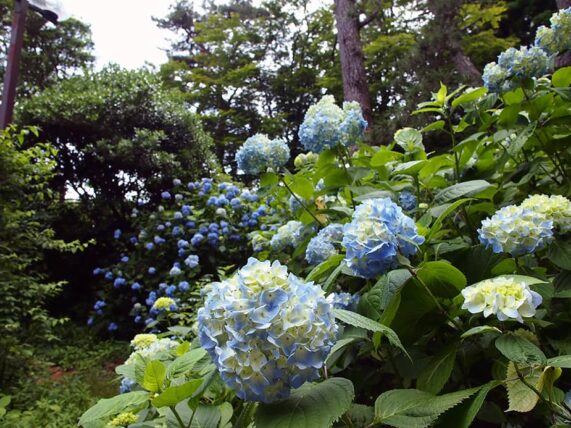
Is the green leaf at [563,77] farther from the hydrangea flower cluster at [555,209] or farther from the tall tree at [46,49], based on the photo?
the tall tree at [46,49]

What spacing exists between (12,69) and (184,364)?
15.8ft

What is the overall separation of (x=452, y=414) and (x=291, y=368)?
29cm

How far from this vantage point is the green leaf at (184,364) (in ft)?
2.89

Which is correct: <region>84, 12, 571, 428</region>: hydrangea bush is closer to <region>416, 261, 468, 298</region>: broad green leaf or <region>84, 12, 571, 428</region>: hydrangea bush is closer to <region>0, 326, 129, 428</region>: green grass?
<region>416, 261, 468, 298</region>: broad green leaf

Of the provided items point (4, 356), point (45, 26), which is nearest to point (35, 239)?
point (4, 356)

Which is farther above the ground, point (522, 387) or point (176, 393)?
point (176, 393)

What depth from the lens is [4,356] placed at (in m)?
3.52

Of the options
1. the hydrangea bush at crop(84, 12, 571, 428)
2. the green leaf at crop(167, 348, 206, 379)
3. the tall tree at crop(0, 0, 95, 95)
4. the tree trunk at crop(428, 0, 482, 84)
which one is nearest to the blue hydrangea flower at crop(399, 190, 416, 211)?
the hydrangea bush at crop(84, 12, 571, 428)

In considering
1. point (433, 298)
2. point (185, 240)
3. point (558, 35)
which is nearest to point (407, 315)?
point (433, 298)

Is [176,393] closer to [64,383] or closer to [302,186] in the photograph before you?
[302,186]

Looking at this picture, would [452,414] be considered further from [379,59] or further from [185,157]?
[379,59]

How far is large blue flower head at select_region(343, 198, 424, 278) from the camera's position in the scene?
828mm

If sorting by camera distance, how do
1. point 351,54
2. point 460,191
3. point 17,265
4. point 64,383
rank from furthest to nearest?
1. point 351,54
2. point 64,383
3. point 17,265
4. point 460,191

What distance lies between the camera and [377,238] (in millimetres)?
827
